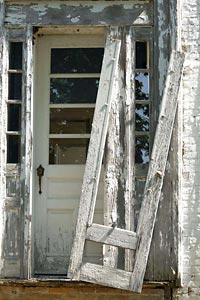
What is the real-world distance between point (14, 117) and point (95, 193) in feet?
3.91

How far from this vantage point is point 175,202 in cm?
639

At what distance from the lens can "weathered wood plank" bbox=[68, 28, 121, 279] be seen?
6.15 meters

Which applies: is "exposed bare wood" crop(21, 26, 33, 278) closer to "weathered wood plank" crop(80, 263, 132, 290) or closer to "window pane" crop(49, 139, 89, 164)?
"window pane" crop(49, 139, 89, 164)

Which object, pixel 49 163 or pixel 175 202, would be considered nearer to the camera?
pixel 175 202

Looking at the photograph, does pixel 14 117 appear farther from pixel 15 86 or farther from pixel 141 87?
pixel 141 87

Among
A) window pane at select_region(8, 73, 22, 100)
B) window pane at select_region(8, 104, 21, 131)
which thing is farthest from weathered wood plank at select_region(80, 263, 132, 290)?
window pane at select_region(8, 73, 22, 100)

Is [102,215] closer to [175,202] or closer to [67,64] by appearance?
[175,202]

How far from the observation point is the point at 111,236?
6.18 metres

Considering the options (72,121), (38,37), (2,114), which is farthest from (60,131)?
(38,37)

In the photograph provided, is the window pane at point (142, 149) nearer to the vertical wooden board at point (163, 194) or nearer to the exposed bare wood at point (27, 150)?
the vertical wooden board at point (163, 194)

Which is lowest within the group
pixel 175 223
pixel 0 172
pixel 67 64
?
pixel 175 223

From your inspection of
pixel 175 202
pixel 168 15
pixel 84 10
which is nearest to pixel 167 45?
pixel 168 15

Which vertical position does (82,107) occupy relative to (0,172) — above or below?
above

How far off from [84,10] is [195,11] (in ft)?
3.76
